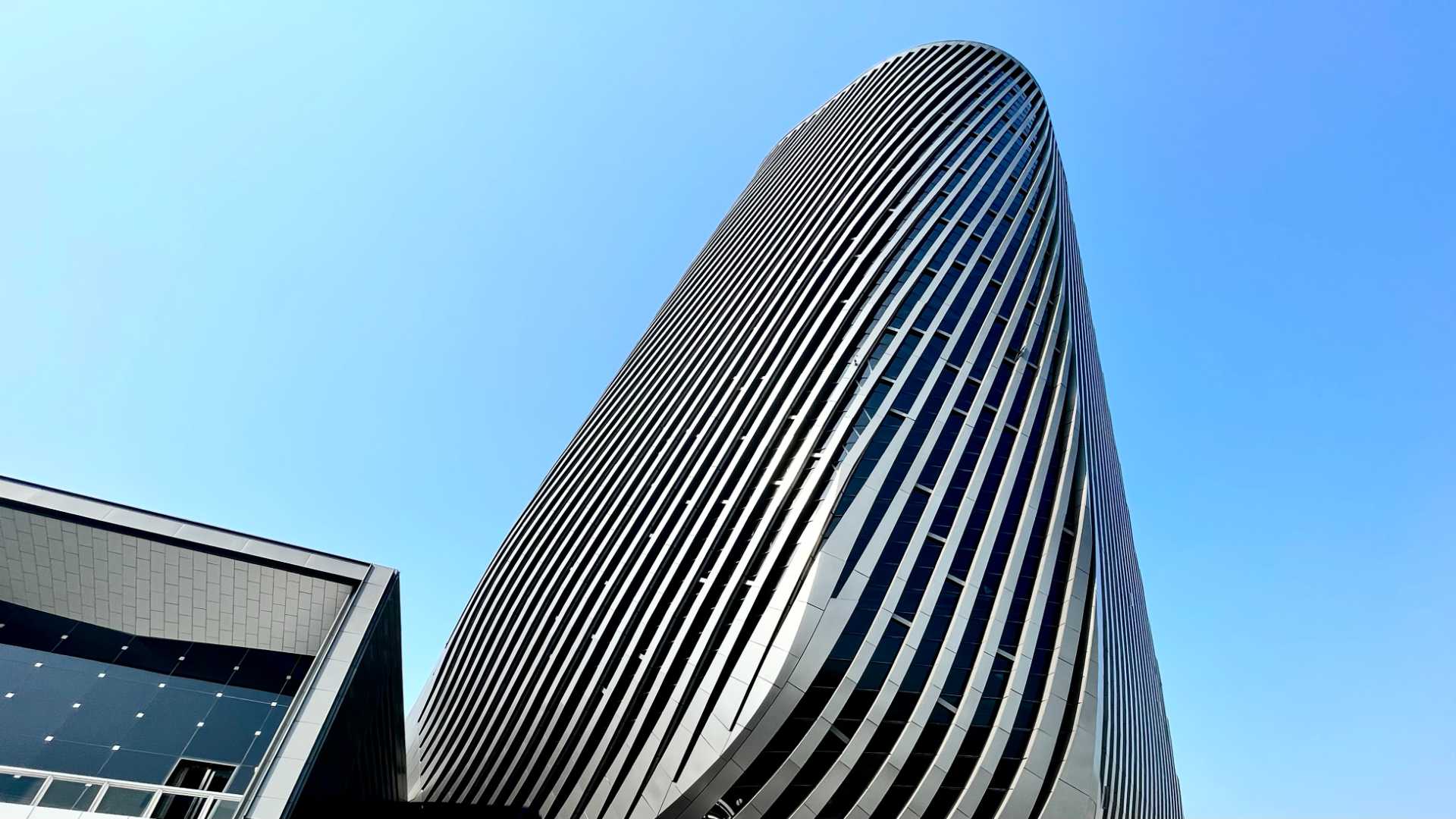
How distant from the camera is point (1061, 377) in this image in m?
35.6

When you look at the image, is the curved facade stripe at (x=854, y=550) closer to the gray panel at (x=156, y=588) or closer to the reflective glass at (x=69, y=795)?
the gray panel at (x=156, y=588)

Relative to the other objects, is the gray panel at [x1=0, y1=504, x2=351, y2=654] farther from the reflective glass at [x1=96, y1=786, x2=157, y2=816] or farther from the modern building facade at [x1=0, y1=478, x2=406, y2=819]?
the reflective glass at [x1=96, y1=786, x2=157, y2=816]

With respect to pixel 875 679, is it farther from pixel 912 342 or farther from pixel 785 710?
pixel 912 342

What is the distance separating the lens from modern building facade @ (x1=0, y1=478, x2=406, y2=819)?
12961 mm

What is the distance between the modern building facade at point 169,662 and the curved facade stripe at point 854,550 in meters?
12.8

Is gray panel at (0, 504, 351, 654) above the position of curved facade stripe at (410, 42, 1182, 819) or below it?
below

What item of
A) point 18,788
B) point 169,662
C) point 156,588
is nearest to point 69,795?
point 18,788

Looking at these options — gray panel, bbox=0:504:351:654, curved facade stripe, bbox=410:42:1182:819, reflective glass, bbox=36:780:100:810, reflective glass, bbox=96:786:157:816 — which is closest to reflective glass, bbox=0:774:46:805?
reflective glass, bbox=36:780:100:810

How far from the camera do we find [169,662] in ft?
51.9

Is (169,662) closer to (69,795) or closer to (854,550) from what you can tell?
(69,795)

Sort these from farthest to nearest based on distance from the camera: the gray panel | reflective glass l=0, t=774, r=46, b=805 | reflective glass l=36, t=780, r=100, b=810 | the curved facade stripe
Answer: the curved facade stripe
the gray panel
reflective glass l=36, t=780, r=100, b=810
reflective glass l=0, t=774, r=46, b=805

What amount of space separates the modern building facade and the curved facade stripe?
12834mm

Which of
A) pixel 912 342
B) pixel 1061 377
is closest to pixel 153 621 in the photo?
pixel 912 342

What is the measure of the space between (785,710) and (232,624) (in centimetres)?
1676
